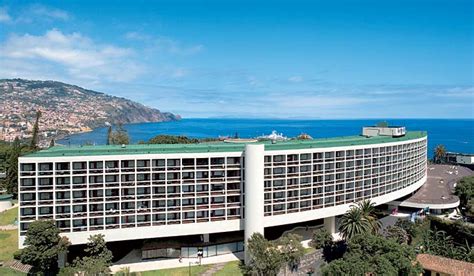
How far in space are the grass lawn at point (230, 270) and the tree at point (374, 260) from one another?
37.4ft

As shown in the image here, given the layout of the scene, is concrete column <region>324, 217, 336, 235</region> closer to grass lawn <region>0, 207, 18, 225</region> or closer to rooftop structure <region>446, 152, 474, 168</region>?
grass lawn <region>0, 207, 18, 225</region>

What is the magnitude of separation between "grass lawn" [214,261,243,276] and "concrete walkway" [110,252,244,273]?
3.81 ft

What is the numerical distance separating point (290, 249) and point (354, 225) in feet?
31.7

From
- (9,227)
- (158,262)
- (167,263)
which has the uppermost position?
(9,227)

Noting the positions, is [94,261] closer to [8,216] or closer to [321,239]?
[321,239]

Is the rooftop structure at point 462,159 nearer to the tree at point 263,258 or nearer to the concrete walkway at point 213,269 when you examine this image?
the tree at point 263,258

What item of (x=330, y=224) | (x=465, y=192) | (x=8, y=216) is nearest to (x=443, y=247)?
(x=330, y=224)

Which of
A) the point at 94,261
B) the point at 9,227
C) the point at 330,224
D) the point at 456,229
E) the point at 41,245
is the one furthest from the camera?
the point at 9,227

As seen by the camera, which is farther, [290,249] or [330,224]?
[330,224]

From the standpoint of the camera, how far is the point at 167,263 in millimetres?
45594

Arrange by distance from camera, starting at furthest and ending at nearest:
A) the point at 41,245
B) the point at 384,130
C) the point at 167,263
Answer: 1. the point at 384,130
2. the point at 167,263
3. the point at 41,245

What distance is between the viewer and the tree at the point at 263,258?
39375 mm

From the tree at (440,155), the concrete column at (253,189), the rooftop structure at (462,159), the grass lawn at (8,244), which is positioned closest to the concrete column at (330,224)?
the concrete column at (253,189)

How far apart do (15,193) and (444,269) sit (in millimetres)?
80316
